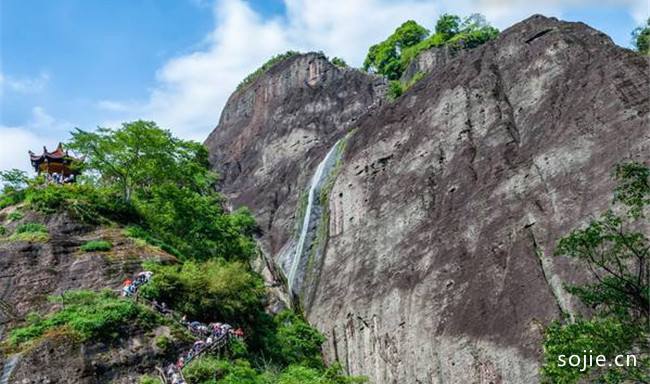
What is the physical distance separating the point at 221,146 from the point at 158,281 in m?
43.0

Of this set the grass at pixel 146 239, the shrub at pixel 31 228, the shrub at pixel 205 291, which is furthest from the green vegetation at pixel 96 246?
the shrub at pixel 31 228

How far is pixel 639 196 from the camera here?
39.2ft

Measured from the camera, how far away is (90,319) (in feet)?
59.3

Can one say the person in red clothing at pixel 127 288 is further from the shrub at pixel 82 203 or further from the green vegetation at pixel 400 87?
the green vegetation at pixel 400 87

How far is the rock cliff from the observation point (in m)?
21.2

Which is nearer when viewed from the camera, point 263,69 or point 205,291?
point 205,291

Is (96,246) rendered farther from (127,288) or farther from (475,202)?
(475,202)

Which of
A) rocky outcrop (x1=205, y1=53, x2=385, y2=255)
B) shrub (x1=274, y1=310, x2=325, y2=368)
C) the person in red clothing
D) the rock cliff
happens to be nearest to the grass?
the person in red clothing

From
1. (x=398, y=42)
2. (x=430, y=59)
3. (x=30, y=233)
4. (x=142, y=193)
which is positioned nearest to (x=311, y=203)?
(x=142, y=193)

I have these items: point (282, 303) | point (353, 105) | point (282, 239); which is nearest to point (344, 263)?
point (282, 303)

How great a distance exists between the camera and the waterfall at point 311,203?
32.7 meters

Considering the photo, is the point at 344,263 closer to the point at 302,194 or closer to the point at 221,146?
the point at 302,194

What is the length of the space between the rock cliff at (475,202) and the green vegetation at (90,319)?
10.1m

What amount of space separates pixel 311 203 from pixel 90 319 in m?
19.1
